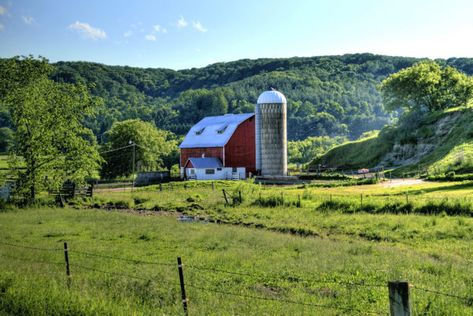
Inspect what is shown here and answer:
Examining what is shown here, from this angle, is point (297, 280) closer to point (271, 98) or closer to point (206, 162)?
point (271, 98)

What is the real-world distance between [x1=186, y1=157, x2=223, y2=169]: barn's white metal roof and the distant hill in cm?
2283

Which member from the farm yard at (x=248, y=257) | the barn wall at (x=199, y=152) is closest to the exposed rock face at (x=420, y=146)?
the barn wall at (x=199, y=152)

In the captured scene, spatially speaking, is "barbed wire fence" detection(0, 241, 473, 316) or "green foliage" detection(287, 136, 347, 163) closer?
"barbed wire fence" detection(0, 241, 473, 316)

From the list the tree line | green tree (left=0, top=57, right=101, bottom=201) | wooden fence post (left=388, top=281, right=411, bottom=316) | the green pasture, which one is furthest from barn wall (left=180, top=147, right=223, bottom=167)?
wooden fence post (left=388, top=281, right=411, bottom=316)

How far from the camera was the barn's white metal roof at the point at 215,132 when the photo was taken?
239 ft

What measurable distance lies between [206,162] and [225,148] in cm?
329

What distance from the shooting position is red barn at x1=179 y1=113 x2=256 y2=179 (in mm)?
70562

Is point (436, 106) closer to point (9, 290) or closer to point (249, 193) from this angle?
point (249, 193)

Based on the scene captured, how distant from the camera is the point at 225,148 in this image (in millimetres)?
71375

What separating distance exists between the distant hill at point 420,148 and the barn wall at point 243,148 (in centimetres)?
1753

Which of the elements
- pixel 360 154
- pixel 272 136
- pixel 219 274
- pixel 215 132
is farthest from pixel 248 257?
pixel 360 154

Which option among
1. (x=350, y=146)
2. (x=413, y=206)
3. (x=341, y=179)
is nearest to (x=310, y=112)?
(x=350, y=146)

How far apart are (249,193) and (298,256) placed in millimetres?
22552

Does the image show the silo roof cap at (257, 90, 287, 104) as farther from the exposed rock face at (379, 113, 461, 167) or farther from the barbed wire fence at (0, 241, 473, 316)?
the barbed wire fence at (0, 241, 473, 316)
